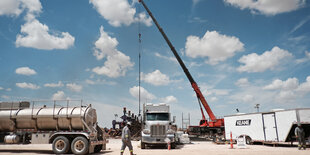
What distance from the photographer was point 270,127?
18.1 metres

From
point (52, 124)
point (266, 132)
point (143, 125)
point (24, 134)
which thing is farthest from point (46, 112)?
point (266, 132)

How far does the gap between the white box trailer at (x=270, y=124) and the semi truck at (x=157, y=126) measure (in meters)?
7.97

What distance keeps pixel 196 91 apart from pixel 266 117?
9.98 metres

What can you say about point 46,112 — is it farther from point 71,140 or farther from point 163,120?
point 163,120

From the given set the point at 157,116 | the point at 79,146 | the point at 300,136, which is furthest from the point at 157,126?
the point at 300,136

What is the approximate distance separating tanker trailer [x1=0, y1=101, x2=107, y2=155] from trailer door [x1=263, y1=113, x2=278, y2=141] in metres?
13.8

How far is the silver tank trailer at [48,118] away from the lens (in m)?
13.2

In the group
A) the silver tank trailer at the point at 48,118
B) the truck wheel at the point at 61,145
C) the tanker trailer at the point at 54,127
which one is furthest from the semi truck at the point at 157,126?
the truck wheel at the point at 61,145

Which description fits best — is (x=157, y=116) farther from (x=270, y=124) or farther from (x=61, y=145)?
(x=270, y=124)

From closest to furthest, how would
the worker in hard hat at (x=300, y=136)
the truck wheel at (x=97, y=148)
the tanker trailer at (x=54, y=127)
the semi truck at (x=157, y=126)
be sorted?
1. the tanker trailer at (x=54, y=127)
2. the truck wheel at (x=97, y=148)
3. the worker in hard hat at (x=300, y=136)
4. the semi truck at (x=157, y=126)

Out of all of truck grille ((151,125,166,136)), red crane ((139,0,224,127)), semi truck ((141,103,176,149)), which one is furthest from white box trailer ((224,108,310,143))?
truck grille ((151,125,166,136))

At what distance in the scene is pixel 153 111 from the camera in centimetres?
1747

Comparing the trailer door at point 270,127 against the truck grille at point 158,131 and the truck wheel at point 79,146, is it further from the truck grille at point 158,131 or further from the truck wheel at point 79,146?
the truck wheel at point 79,146

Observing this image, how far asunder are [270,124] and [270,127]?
25 cm
